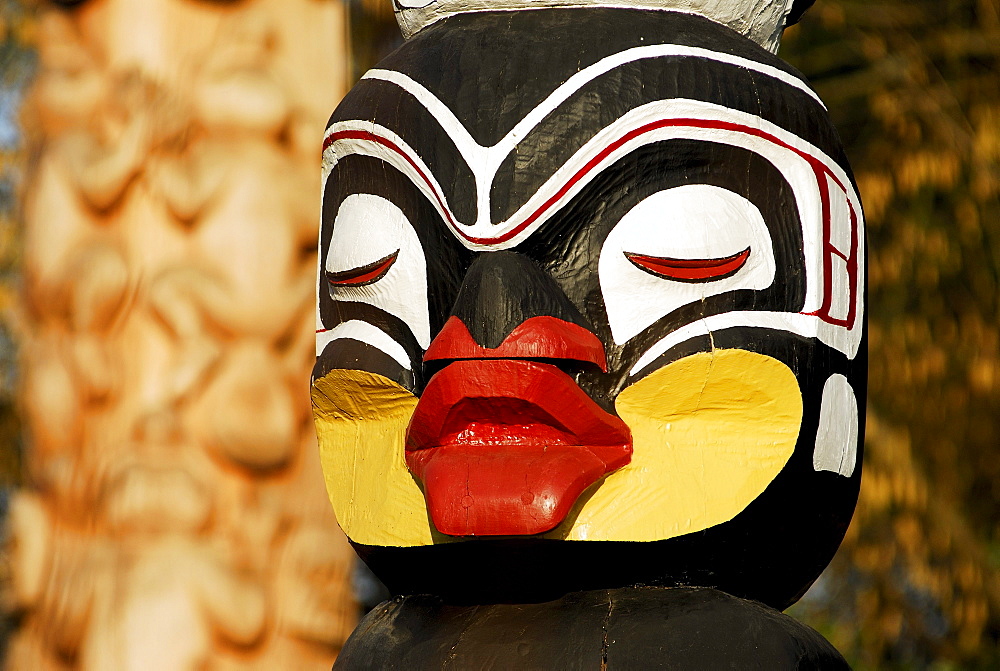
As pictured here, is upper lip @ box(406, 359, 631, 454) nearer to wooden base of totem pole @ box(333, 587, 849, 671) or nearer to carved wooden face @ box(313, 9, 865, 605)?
carved wooden face @ box(313, 9, 865, 605)

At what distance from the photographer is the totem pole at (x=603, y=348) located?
1.35 m

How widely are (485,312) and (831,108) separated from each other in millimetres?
3634

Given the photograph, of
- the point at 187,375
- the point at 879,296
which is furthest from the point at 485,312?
the point at 879,296

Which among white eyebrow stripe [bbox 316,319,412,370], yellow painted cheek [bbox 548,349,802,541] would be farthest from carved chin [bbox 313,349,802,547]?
white eyebrow stripe [bbox 316,319,412,370]

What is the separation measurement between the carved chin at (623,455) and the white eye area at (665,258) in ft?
0.24

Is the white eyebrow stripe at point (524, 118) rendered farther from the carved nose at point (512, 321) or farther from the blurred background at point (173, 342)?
the blurred background at point (173, 342)

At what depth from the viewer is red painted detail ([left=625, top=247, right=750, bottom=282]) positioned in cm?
139

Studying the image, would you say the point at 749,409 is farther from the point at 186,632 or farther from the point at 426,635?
the point at 186,632

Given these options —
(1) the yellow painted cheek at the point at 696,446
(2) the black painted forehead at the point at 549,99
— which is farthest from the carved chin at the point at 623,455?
(2) the black painted forehead at the point at 549,99

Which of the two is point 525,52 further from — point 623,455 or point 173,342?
point 173,342

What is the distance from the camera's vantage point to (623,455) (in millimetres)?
1383

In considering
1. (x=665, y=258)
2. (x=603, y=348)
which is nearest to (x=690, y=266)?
(x=665, y=258)

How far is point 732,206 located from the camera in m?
1.42

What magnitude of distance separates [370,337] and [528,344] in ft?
0.91
